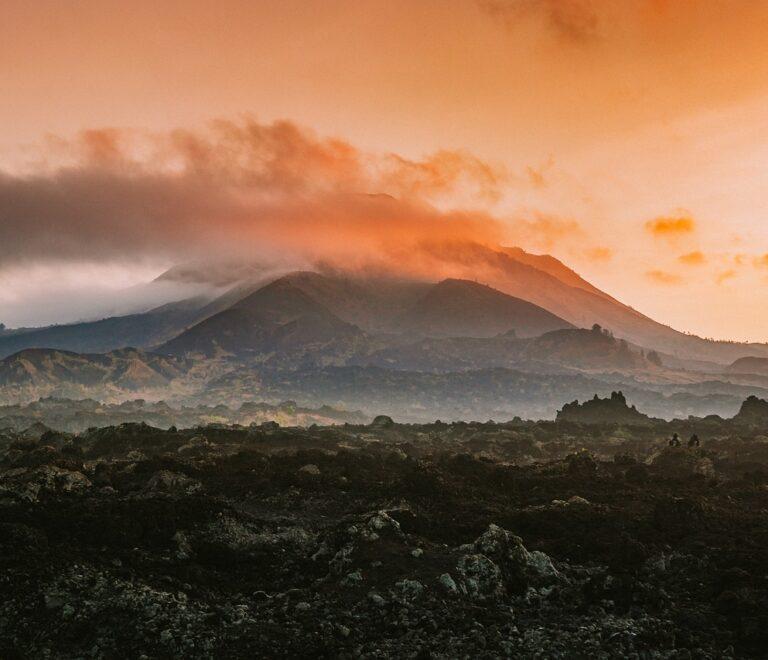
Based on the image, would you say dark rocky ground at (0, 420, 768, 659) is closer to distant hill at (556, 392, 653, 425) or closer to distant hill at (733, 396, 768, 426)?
distant hill at (733, 396, 768, 426)

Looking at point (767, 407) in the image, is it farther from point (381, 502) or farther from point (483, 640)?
point (483, 640)

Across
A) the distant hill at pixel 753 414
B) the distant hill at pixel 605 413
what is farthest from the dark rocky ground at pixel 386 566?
the distant hill at pixel 605 413

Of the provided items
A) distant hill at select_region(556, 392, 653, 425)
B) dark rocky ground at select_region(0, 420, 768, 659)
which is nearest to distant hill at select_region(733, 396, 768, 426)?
distant hill at select_region(556, 392, 653, 425)

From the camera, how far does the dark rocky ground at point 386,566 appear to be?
2436 centimetres

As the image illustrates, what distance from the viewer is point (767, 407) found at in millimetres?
144375

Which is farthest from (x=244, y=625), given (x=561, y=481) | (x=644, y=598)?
(x=561, y=481)

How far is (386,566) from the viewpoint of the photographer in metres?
31.3

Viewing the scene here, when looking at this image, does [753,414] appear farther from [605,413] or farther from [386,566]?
[386,566]

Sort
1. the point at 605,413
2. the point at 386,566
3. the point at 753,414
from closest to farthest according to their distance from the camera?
the point at 386,566 → the point at 753,414 → the point at 605,413

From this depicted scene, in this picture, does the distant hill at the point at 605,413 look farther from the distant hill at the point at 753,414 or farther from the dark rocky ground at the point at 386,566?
the dark rocky ground at the point at 386,566

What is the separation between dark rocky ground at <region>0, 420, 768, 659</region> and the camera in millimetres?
24359

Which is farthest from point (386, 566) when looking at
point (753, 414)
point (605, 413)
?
point (605, 413)

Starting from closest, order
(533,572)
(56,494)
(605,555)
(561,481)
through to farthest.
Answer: (533,572)
(605,555)
(56,494)
(561,481)

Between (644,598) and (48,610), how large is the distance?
27.7 meters
